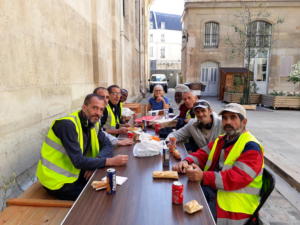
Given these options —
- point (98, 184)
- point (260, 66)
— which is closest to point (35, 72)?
point (98, 184)

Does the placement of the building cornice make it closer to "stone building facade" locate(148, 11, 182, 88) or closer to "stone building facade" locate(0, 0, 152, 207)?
"stone building facade" locate(0, 0, 152, 207)

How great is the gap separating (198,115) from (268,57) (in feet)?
62.0

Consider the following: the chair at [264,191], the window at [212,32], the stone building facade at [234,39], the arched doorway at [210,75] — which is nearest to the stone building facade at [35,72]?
the chair at [264,191]

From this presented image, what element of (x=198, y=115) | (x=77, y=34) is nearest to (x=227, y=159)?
(x=198, y=115)

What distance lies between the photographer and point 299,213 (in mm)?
3107

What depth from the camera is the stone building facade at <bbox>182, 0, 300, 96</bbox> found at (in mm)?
18484

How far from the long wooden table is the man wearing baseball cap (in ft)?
3.40

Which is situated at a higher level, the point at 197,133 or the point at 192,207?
the point at 197,133

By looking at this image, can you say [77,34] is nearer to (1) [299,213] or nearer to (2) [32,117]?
(2) [32,117]

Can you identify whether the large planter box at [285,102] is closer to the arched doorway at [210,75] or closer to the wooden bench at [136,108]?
the arched doorway at [210,75]

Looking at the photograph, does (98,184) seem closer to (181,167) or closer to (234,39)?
(181,167)

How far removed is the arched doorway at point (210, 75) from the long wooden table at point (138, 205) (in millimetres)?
18528

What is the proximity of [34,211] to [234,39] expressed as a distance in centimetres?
1989

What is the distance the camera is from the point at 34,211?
209 centimetres
